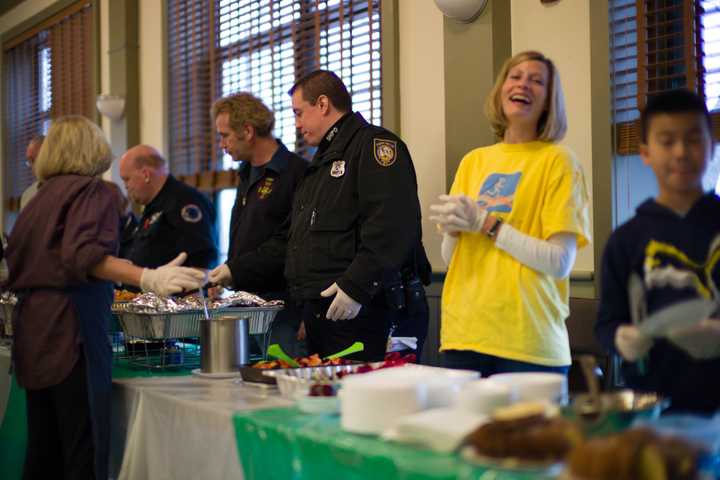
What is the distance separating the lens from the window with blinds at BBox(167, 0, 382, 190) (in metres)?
3.99

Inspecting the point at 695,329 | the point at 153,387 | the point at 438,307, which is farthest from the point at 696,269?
the point at 438,307

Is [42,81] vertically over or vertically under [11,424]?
over

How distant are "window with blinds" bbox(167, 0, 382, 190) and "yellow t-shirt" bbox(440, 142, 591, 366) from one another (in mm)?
2026

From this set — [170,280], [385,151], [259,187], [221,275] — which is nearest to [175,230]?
[259,187]

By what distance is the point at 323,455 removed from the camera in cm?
139

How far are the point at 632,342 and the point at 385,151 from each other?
4.40 ft

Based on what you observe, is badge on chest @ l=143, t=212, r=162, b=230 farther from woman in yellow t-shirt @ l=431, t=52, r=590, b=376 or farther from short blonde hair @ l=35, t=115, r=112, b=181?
woman in yellow t-shirt @ l=431, t=52, r=590, b=376

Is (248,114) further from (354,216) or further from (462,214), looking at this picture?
(462,214)

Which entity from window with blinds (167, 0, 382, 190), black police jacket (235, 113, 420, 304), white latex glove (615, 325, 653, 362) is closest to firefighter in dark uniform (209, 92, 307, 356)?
black police jacket (235, 113, 420, 304)

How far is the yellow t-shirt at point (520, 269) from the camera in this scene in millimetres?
1797

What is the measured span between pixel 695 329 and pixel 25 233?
5.52ft

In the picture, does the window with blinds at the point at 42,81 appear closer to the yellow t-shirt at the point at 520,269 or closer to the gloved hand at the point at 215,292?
the gloved hand at the point at 215,292

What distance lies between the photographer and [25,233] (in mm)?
2240

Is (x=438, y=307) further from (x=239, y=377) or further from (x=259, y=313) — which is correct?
(x=239, y=377)
